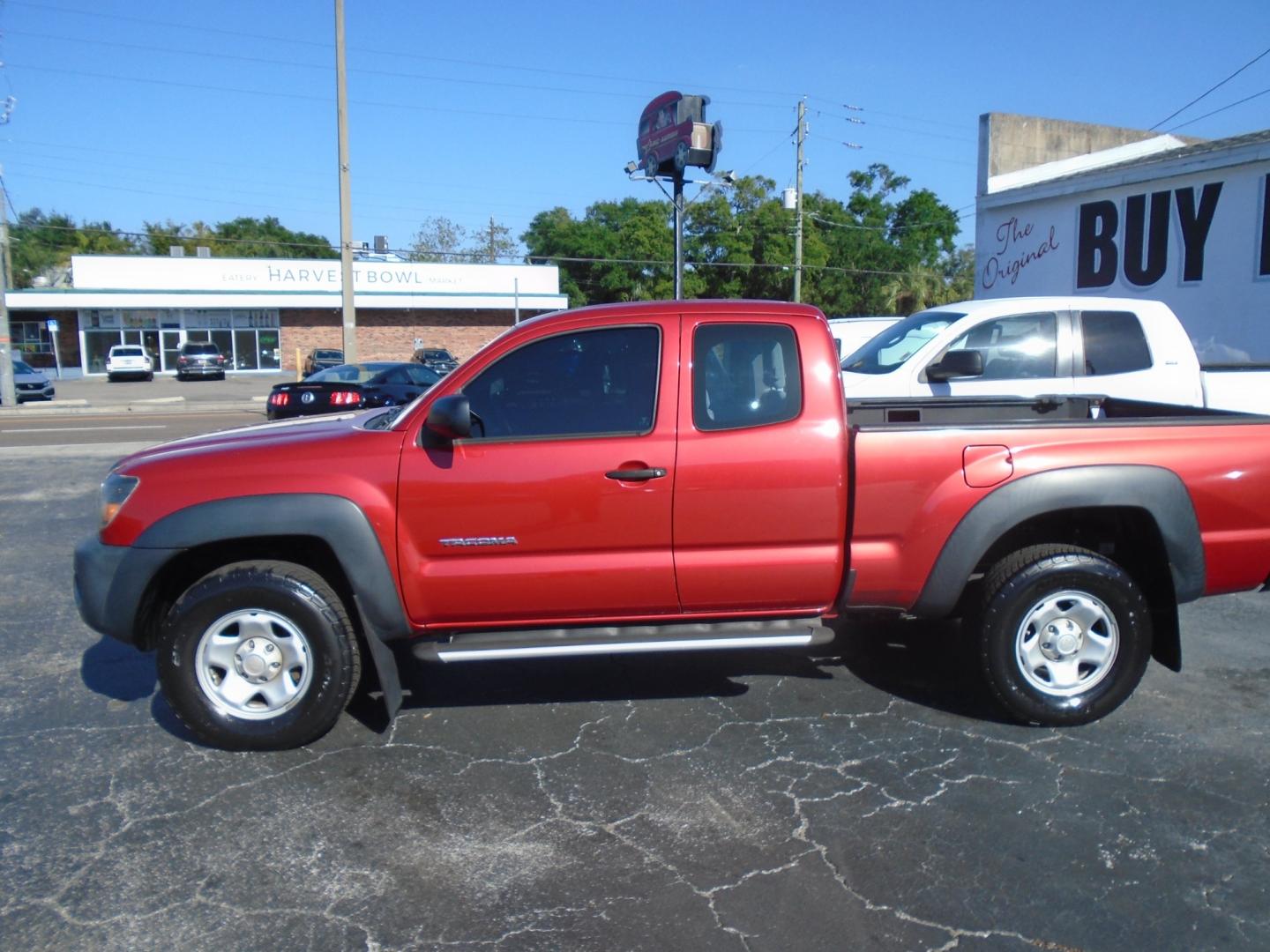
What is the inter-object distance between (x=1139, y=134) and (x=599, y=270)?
39544 millimetres

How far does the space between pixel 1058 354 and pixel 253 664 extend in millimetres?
6733

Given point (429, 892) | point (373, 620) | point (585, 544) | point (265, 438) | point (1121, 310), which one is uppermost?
point (1121, 310)

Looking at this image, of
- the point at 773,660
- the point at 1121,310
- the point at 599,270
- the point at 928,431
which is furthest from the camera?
the point at 599,270

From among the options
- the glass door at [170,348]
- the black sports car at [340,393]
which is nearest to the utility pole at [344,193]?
the black sports car at [340,393]

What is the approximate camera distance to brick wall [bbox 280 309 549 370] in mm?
50500

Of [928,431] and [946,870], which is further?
[928,431]

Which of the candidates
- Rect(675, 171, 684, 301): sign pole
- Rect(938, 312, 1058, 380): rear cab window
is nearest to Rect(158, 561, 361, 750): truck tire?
Rect(938, 312, 1058, 380): rear cab window

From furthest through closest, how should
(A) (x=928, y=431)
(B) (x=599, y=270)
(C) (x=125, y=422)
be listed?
(B) (x=599, y=270)
(C) (x=125, y=422)
(A) (x=928, y=431)

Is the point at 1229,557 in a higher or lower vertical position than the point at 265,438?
lower

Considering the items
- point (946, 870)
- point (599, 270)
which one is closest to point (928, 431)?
point (946, 870)

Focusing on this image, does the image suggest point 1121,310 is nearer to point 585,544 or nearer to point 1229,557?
point 1229,557

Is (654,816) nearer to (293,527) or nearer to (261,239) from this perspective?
(293,527)

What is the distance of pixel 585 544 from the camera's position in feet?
14.5

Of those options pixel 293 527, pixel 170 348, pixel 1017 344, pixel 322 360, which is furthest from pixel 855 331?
pixel 170 348
